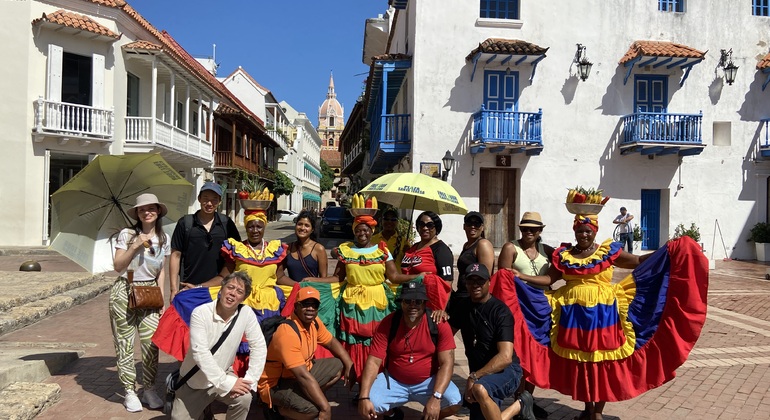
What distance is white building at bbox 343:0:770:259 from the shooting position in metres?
17.4

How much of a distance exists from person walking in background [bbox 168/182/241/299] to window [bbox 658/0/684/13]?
1808 cm

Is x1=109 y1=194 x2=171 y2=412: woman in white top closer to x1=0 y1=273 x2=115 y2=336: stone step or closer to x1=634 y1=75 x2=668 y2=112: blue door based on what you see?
x1=0 y1=273 x2=115 y2=336: stone step

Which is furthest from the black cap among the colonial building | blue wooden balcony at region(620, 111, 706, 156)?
the colonial building

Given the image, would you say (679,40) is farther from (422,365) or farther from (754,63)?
(422,365)

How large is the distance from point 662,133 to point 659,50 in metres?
2.53

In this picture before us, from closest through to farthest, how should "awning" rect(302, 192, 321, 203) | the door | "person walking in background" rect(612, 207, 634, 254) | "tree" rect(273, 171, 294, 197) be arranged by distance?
"person walking in background" rect(612, 207, 634, 254)
the door
"tree" rect(273, 171, 294, 197)
"awning" rect(302, 192, 321, 203)

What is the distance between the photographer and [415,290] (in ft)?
13.6

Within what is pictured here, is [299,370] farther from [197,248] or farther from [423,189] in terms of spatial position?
[423,189]

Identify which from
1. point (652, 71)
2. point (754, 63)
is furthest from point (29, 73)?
point (754, 63)

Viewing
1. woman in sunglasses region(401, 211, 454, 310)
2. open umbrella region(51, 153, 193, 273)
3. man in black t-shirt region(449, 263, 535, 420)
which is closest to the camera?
man in black t-shirt region(449, 263, 535, 420)

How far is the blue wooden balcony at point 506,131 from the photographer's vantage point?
16766 millimetres

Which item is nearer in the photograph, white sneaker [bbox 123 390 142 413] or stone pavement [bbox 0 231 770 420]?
white sneaker [bbox 123 390 142 413]

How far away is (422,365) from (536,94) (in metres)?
14.9

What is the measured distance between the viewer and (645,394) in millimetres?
5363
